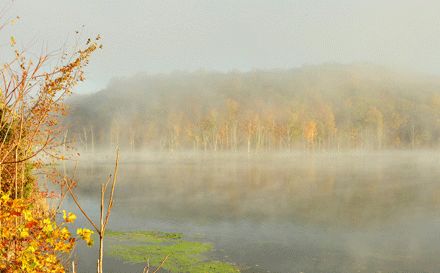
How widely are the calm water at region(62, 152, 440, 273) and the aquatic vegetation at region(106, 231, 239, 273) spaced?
1054mm

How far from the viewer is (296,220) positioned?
34000 mm

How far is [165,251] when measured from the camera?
81.1 ft

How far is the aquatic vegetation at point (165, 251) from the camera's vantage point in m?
21.7

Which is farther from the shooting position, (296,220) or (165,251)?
(296,220)

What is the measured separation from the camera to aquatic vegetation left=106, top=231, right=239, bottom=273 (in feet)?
71.3

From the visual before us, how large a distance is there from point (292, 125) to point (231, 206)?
472 feet

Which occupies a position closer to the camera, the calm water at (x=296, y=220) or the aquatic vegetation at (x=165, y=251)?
the aquatic vegetation at (x=165, y=251)

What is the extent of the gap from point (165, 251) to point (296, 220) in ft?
45.5

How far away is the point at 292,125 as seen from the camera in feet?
593

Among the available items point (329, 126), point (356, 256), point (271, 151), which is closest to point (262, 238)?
point (356, 256)

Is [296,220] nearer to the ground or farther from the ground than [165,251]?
farther from the ground

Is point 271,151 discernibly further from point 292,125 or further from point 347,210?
point 347,210

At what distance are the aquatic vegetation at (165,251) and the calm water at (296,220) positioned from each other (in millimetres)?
1054

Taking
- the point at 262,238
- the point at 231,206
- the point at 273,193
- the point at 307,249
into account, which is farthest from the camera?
the point at 273,193
